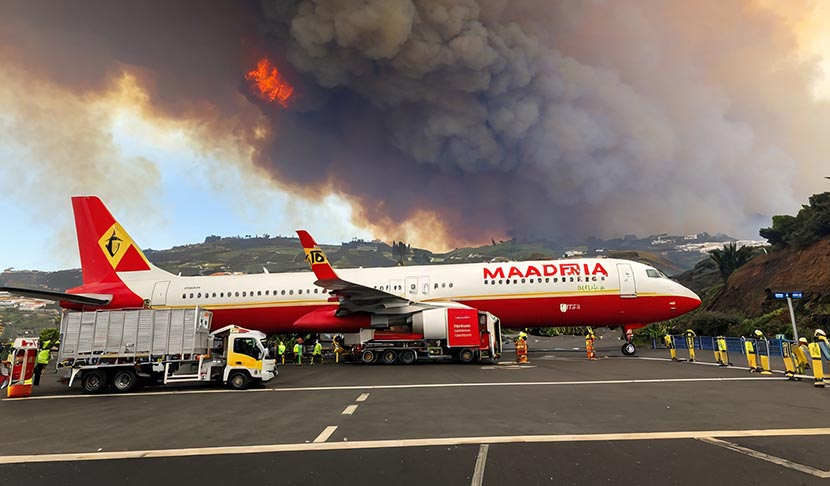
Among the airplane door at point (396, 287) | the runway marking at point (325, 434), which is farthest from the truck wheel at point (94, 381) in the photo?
the airplane door at point (396, 287)

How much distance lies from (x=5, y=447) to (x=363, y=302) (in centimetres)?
1408

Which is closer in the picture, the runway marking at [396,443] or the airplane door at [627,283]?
the runway marking at [396,443]

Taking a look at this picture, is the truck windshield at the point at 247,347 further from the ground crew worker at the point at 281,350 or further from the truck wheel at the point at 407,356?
the ground crew worker at the point at 281,350

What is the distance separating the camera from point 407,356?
20.8 metres

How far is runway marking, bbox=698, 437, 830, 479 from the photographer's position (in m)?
5.03

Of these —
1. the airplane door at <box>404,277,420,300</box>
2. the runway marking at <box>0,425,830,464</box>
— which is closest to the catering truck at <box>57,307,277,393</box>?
the runway marking at <box>0,425,830,464</box>

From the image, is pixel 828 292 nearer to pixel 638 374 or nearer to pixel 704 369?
pixel 704 369

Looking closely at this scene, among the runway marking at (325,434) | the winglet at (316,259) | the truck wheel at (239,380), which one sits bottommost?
the runway marking at (325,434)

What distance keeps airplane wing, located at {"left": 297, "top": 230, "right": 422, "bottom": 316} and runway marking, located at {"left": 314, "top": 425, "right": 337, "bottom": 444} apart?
11329 millimetres

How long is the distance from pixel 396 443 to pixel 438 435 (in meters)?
0.80

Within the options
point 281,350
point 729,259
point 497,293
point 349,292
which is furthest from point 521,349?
point 729,259

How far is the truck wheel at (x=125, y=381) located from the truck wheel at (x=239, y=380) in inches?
118

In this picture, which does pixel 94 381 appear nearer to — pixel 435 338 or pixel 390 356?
pixel 390 356

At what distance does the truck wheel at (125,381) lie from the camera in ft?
45.8
